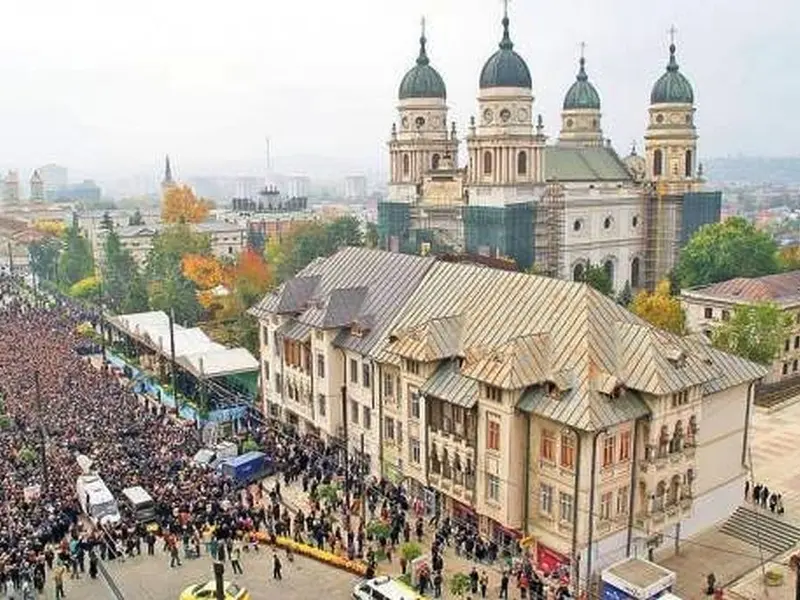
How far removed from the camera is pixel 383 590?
28.4 meters

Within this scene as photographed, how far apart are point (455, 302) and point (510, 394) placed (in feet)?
28.6

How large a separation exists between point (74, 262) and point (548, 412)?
9246 centimetres

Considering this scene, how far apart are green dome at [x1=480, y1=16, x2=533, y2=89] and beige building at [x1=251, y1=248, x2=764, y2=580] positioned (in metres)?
46.9

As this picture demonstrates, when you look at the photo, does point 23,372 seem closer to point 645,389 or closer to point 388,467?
point 388,467

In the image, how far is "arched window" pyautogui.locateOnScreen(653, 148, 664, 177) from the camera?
3735 inches

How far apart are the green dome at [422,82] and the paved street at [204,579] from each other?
234 feet

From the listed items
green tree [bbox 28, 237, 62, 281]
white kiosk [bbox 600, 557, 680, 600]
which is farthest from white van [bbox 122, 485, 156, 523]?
green tree [bbox 28, 237, 62, 281]

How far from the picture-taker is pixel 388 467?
→ 39.9m

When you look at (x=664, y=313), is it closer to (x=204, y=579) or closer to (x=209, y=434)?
(x=209, y=434)

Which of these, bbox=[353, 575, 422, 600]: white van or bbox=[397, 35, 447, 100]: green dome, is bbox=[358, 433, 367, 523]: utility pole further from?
bbox=[397, 35, 447, 100]: green dome

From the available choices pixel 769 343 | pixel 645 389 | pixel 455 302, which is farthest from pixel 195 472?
pixel 769 343

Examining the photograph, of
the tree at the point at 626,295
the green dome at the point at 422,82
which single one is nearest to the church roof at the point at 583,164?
the tree at the point at 626,295

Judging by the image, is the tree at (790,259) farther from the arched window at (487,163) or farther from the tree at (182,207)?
the tree at (182,207)

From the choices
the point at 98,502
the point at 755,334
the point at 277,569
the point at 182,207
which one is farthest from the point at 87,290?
the point at 277,569
